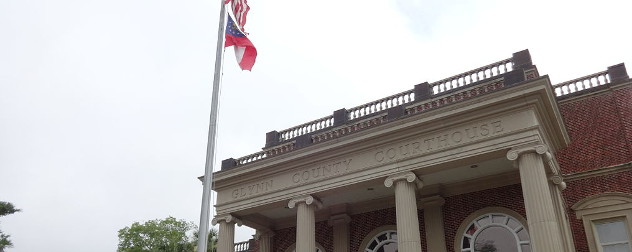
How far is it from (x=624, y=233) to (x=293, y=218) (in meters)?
12.4

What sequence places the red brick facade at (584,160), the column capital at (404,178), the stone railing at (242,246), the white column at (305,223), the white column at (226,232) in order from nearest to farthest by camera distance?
the column capital at (404,178)
the red brick facade at (584,160)
the white column at (305,223)
the white column at (226,232)
the stone railing at (242,246)

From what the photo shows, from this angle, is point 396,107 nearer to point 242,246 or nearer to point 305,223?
point 305,223

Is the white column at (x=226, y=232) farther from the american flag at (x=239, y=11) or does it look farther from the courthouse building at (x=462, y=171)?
the american flag at (x=239, y=11)

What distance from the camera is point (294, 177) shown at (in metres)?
19.9

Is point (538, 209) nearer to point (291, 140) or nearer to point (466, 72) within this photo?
point (466, 72)

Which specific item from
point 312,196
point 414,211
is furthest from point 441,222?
point 312,196

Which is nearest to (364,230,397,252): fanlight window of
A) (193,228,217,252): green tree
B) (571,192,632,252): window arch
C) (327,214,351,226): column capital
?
(327,214,351,226): column capital

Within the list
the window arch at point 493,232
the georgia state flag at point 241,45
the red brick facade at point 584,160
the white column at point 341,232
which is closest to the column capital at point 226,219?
the white column at point 341,232

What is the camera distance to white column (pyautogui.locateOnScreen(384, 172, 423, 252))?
16.3 meters

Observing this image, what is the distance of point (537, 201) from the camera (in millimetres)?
14547

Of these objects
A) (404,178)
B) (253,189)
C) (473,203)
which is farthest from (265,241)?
(473,203)

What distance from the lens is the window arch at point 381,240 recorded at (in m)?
20.9

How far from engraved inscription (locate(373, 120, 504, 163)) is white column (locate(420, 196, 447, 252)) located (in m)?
3.13

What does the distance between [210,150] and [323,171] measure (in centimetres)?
746
